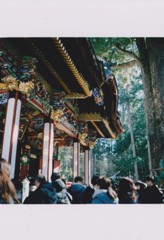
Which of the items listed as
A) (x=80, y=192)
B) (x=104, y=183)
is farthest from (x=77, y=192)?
(x=104, y=183)

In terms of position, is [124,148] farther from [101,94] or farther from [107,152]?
[101,94]

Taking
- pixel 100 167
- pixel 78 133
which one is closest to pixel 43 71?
pixel 78 133

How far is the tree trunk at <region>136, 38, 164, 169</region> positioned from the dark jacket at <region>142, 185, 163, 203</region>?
22.4 inches

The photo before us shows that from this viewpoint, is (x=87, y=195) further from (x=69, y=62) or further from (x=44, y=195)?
(x=69, y=62)

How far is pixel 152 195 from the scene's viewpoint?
374 centimetres

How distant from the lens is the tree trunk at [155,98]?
14.2 ft

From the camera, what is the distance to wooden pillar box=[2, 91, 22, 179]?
13.4 ft

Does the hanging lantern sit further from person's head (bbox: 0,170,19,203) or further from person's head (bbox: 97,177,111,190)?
person's head (bbox: 0,170,19,203)

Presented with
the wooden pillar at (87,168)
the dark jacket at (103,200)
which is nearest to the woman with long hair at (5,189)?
the dark jacket at (103,200)

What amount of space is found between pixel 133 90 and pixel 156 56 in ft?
71.1

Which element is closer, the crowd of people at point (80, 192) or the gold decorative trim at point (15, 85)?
the crowd of people at point (80, 192)

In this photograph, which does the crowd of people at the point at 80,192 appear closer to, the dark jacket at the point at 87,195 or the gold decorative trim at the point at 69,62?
the dark jacket at the point at 87,195

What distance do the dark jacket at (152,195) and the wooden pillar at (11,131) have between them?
2311 millimetres

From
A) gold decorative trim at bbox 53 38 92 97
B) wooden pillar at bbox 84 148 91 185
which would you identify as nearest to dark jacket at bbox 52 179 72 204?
gold decorative trim at bbox 53 38 92 97
